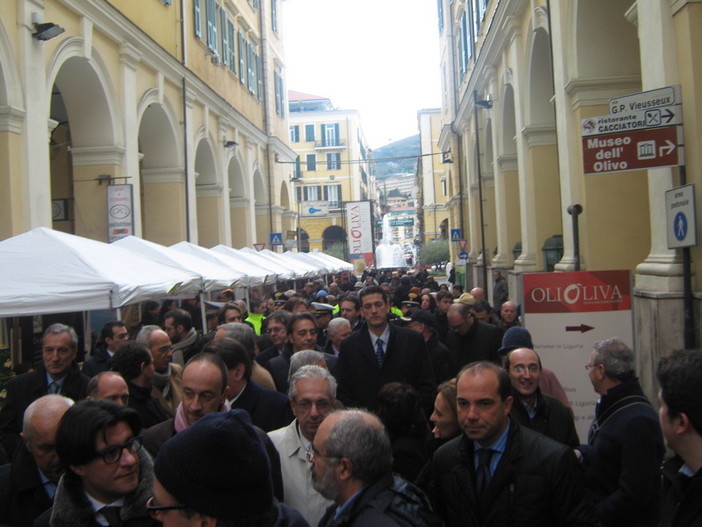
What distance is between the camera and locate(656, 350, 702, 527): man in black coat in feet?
8.64

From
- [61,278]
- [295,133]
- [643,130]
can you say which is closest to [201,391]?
[61,278]

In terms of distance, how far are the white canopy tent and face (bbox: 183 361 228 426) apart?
4.94 m

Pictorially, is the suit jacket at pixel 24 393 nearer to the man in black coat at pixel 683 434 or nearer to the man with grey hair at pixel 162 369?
the man with grey hair at pixel 162 369

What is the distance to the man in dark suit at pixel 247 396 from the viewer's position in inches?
190

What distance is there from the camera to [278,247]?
124ft

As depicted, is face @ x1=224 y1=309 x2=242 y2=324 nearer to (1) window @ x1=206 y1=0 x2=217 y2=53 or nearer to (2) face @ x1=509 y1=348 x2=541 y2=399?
(2) face @ x1=509 y1=348 x2=541 y2=399

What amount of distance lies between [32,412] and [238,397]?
1.39 meters

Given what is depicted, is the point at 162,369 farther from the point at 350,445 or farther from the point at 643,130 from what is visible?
the point at 643,130

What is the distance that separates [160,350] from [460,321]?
11.9 feet

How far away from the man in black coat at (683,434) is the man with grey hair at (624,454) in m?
0.94

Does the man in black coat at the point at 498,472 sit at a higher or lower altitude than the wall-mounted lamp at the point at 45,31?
lower

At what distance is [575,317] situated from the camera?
Answer: 6.97 meters

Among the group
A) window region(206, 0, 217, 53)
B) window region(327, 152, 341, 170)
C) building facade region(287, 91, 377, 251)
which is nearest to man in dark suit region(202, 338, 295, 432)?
window region(206, 0, 217, 53)

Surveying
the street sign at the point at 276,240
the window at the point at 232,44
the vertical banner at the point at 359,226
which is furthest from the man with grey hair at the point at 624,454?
the vertical banner at the point at 359,226
